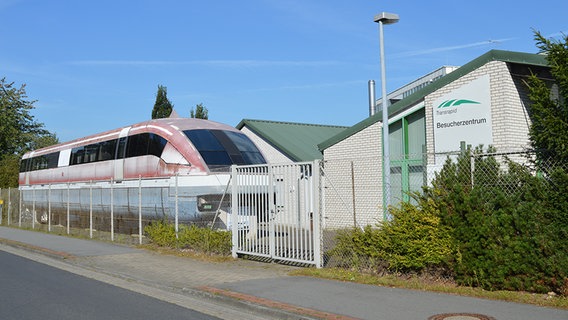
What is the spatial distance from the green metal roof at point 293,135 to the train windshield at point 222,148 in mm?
7021

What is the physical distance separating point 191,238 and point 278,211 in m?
3.73

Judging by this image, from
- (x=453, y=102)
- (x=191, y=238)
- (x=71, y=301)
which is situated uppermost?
(x=453, y=102)

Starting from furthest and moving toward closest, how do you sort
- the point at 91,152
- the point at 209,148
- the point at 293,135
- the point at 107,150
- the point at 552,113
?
the point at 293,135
the point at 91,152
the point at 107,150
the point at 209,148
the point at 552,113

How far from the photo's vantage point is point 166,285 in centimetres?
1050

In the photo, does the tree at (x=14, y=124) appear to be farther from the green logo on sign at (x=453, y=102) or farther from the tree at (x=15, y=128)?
the green logo on sign at (x=453, y=102)

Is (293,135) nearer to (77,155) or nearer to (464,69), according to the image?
(77,155)

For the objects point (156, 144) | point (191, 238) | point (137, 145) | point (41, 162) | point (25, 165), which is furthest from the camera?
point (25, 165)

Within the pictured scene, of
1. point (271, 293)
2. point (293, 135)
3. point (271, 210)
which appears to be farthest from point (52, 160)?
point (271, 293)

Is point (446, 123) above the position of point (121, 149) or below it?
above

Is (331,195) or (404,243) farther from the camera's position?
(331,195)

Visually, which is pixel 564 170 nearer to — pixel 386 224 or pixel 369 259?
pixel 386 224

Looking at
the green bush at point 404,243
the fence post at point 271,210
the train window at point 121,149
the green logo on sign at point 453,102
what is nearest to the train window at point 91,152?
the train window at point 121,149

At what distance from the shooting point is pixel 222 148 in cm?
1764

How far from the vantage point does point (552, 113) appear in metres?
7.78
